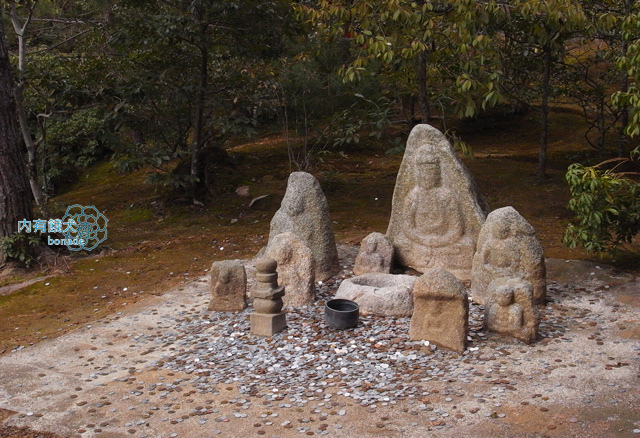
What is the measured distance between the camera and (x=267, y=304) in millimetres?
7254

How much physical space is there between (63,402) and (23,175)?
228 inches

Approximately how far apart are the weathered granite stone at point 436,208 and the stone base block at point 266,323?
108 inches

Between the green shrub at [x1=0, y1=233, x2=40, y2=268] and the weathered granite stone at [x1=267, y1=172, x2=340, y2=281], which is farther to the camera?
the green shrub at [x1=0, y1=233, x2=40, y2=268]

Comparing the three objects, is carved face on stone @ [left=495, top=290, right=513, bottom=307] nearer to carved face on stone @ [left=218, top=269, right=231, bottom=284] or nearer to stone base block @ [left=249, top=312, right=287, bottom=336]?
stone base block @ [left=249, top=312, right=287, bottom=336]

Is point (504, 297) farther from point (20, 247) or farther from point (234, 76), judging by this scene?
point (234, 76)

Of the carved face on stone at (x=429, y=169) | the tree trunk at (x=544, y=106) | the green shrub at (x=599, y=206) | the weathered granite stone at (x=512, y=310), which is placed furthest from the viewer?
the tree trunk at (x=544, y=106)

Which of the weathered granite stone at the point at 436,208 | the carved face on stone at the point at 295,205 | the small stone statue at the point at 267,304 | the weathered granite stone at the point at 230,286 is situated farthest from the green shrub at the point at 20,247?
the weathered granite stone at the point at 436,208

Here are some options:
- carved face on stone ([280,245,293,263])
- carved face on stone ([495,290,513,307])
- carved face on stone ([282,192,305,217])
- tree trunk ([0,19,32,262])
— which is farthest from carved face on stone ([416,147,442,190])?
tree trunk ([0,19,32,262])

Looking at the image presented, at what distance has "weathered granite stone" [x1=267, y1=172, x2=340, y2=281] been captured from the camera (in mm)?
9242

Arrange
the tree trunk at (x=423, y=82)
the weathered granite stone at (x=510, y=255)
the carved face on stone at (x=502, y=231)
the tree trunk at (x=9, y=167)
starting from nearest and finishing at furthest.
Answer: the weathered granite stone at (x=510, y=255), the carved face on stone at (x=502, y=231), the tree trunk at (x=9, y=167), the tree trunk at (x=423, y=82)

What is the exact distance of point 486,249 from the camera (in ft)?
26.2

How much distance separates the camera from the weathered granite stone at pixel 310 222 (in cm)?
924

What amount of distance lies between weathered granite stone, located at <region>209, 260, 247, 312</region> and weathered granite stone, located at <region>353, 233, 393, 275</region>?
181cm

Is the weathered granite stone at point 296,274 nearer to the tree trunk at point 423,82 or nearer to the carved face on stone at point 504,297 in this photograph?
the carved face on stone at point 504,297
